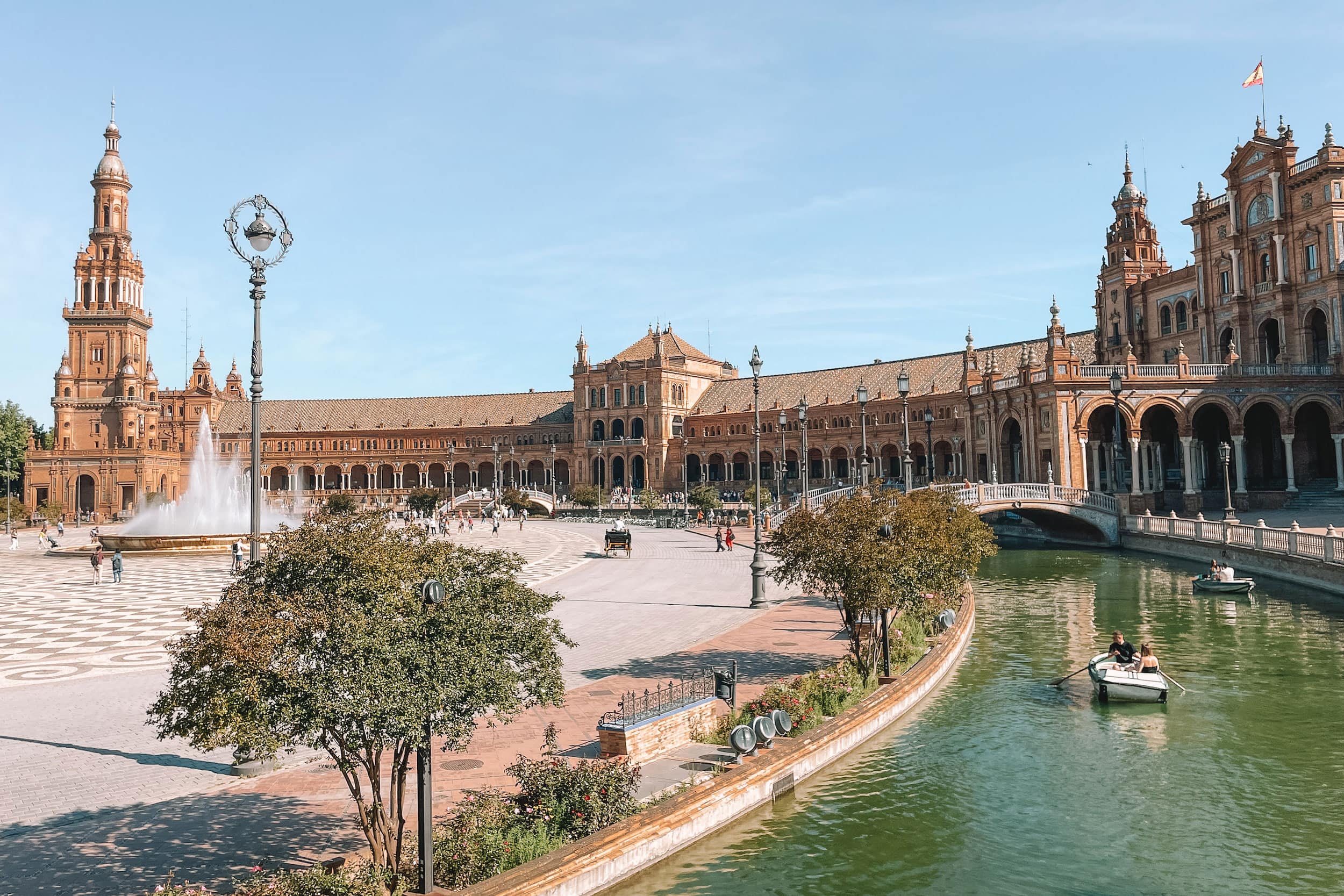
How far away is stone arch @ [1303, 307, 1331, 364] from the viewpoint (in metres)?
60.4

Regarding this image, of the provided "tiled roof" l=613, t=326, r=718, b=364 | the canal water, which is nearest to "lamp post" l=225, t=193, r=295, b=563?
the canal water

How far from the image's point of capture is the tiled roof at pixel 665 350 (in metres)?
123

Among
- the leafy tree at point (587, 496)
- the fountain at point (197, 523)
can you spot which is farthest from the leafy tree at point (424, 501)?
the fountain at point (197, 523)

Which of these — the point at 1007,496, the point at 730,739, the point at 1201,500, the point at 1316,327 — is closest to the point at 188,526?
the point at 1007,496

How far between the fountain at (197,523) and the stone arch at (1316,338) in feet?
210

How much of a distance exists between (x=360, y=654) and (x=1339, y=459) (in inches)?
2508

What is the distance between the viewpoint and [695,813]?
12289mm

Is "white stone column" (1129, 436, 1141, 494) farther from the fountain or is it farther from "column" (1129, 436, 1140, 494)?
the fountain

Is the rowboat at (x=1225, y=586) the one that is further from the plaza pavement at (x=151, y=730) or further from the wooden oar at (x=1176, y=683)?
the plaza pavement at (x=151, y=730)

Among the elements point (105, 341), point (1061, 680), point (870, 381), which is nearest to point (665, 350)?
point (870, 381)

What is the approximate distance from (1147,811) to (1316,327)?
6036cm

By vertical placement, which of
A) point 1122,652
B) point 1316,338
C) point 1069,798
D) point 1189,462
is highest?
point 1316,338

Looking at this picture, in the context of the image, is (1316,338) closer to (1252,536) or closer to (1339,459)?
(1339,459)

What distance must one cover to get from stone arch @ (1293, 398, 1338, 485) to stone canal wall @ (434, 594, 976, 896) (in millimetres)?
53624
